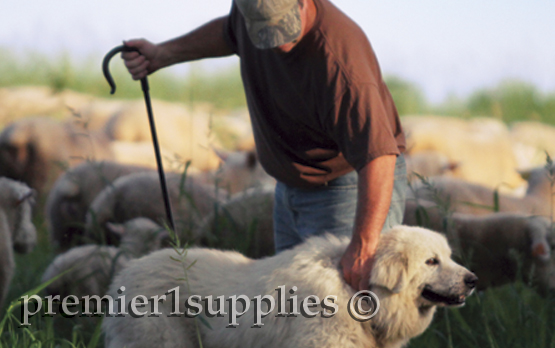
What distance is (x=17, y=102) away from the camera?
10.5m

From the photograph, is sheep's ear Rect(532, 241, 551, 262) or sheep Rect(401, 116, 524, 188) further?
sheep Rect(401, 116, 524, 188)

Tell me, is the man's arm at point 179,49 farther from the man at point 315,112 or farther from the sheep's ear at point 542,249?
the sheep's ear at point 542,249

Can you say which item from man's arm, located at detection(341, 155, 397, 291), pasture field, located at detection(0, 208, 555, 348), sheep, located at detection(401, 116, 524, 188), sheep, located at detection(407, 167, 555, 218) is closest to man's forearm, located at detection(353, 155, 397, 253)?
man's arm, located at detection(341, 155, 397, 291)

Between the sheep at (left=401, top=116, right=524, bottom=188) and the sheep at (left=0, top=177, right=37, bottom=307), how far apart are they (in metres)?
5.63

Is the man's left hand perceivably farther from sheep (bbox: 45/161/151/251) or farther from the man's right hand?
sheep (bbox: 45/161/151/251)

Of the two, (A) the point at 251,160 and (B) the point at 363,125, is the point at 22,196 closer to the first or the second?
(B) the point at 363,125

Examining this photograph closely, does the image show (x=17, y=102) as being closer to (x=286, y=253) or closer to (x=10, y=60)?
(x=10, y=60)

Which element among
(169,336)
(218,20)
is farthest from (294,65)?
(169,336)

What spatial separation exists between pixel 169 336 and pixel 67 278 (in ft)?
5.41

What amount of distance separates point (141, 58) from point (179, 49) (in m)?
0.22

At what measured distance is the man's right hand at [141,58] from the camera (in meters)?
3.33

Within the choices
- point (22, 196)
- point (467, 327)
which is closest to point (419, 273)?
point (467, 327)

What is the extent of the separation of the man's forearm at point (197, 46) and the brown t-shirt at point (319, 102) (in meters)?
0.09

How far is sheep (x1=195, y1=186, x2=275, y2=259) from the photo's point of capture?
14.0 feet
